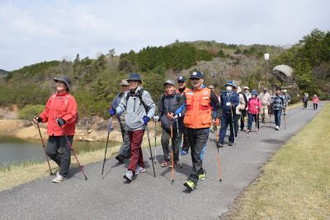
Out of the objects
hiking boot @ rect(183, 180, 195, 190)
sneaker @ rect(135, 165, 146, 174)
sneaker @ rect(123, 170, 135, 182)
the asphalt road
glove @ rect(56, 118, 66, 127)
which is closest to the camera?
the asphalt road

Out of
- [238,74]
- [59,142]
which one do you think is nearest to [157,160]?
[59,142]

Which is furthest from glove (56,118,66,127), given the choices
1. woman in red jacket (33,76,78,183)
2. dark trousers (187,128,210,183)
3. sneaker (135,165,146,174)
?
dark trousers (187,128,210,183)

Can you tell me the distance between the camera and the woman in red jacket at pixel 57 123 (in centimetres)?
651

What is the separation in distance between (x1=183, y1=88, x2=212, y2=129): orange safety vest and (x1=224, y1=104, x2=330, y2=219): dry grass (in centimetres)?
152

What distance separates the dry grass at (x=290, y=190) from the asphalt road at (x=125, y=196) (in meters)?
0.30

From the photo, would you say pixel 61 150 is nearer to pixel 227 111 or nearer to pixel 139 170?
pixel 139 170

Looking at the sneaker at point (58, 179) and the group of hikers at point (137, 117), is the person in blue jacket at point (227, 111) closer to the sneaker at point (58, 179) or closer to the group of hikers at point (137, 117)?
the group of hikers at point (137, 117)

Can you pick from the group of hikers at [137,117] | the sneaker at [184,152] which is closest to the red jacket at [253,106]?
the sneaker at [184,152]

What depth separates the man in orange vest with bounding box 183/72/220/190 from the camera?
6.31 metres

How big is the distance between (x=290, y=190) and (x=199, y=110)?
7.38 ft

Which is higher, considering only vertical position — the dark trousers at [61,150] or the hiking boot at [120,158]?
the dark trousers at [61,150]

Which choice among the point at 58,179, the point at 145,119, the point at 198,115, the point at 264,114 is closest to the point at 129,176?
the point at 145,119

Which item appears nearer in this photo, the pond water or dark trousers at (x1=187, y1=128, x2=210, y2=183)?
dark trousers at (x1=187, y1=128, x2=210, y2=183)

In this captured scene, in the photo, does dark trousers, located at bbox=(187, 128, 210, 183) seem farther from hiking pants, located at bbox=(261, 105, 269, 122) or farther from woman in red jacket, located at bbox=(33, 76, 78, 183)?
hiking pants, located at bbox=(261, 105, 269, 122)
